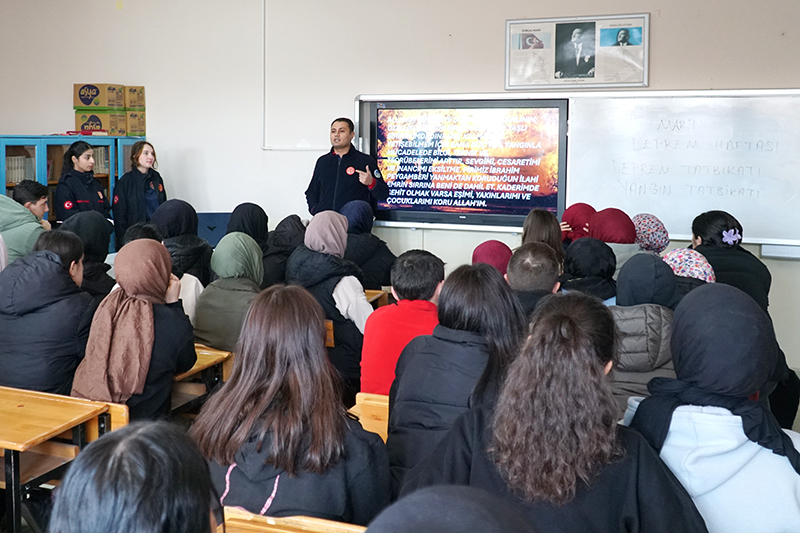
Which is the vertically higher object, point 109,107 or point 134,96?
point 134,96

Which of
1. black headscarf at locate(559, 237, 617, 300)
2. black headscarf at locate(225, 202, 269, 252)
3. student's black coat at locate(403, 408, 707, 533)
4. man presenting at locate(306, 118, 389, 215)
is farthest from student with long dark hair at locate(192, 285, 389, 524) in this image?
man presenting at locate(306, 118, 389, 215)

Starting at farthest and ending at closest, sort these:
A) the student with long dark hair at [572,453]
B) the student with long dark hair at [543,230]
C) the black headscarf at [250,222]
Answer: the black headscarf at [250,222], the student with long dark hair at [543,230], the student with long dark hair at [572,453]

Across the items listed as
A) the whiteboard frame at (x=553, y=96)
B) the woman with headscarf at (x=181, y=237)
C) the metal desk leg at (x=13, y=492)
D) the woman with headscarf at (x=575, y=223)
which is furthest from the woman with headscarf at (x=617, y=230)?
the metal desk leg at (x=13, y=492)

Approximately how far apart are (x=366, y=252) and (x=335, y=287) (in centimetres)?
86

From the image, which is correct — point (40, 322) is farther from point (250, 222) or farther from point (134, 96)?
point (134, 96)

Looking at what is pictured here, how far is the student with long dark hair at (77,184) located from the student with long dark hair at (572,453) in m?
5.13

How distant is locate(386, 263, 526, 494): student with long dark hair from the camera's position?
6.52ft

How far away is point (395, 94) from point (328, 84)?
1.87ft

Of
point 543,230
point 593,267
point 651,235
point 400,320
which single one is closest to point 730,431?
point 400,320

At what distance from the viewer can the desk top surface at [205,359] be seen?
9.50 ft

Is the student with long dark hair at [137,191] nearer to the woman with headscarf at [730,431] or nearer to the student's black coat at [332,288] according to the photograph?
the student's black coat at [332,288]

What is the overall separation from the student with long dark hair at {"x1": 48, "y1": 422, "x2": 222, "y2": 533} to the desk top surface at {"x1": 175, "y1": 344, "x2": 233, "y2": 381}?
2.22m

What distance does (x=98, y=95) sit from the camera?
6066 mm

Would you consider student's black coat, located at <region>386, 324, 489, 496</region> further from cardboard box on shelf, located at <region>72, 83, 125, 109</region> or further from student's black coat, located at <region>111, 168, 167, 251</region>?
cardboard box on shelf, located at <region>72, 83, 125, 109</region>
